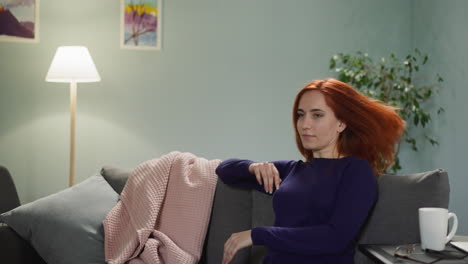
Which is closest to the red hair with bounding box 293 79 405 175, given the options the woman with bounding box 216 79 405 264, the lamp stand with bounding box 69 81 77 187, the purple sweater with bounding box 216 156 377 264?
the woman with bounding box 216 79 405 264

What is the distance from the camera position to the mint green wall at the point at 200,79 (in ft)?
13.2

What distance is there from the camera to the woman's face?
2.12m

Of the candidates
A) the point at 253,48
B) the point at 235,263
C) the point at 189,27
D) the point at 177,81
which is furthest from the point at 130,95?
the point at 235,263

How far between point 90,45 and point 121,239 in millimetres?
1964

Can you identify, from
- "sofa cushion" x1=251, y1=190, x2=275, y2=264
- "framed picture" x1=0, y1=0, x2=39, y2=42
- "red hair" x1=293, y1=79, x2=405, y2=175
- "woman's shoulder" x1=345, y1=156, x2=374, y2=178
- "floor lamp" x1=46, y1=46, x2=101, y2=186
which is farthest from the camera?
"framed picture" x1=0, y1=0, x2=39, y2=42

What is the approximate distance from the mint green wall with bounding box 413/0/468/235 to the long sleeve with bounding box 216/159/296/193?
179cm

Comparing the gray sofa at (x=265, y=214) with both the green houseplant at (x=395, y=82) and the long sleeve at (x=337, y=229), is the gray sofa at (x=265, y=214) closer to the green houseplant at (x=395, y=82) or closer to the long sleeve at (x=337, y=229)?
the long sleeve at (x=337, y=229)

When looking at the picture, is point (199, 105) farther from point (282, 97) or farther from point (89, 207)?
point (89, 207)

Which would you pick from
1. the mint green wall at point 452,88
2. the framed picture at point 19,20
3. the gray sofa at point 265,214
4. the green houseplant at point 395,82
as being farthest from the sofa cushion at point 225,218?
the framed picture at point 19,20

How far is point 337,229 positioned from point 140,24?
2661mm

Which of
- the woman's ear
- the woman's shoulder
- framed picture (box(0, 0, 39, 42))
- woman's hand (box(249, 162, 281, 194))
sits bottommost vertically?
woman's hand (box(249, 162, 281, 194))

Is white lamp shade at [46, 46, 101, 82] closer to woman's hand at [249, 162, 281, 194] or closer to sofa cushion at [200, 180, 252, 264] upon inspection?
sofa cushion at [200, 180, 252, 264]

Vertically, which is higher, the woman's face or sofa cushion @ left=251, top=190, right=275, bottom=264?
the woman's face

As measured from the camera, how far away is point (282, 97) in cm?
438
